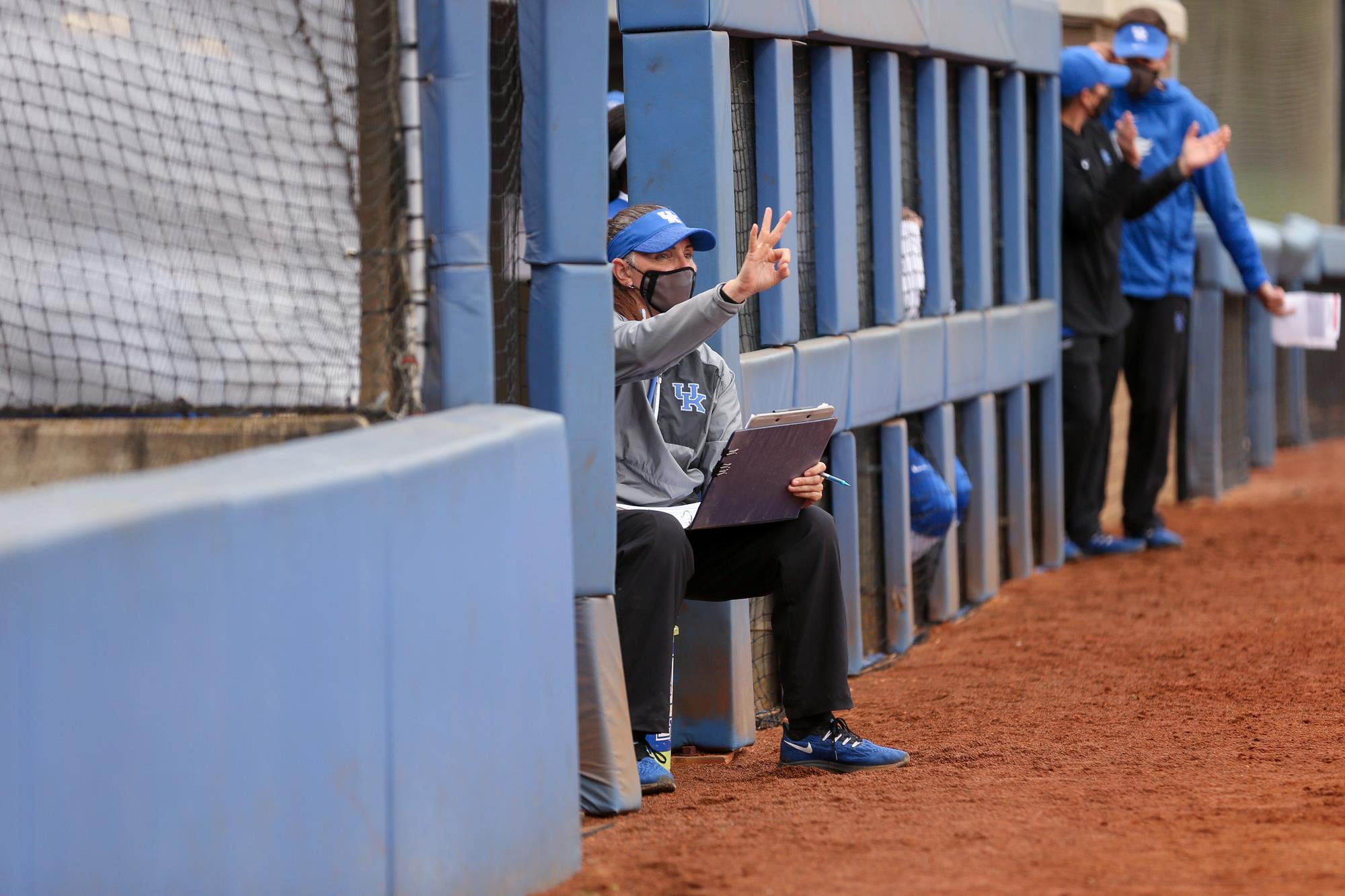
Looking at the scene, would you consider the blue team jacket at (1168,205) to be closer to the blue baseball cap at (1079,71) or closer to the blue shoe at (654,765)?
the blue baseball cap at (1079,71)

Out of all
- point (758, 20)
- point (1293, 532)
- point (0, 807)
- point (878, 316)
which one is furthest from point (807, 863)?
point (1293, 532)

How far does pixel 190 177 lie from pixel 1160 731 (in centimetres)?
302

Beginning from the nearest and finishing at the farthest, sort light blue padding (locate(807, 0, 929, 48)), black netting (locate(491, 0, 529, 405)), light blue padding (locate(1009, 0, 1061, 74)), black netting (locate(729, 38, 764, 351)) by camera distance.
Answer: black netting (locate(491, 0, 529, 405)) → black netting (locate(729, 38, 764, 351)) → light blue padding (locate(807, 0, 929, 48)) → light blue padding (locate(1009, 0, 1061, 74))

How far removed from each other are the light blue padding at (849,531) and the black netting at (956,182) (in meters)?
1.75

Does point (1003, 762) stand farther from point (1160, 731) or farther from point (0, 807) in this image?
point (0, 807)

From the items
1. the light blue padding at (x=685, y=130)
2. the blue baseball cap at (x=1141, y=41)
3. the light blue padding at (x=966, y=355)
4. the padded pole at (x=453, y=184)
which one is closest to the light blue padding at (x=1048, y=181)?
the blue baseball cap at (x=1141, y=41)

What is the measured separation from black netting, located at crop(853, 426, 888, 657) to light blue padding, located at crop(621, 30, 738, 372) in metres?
1.69

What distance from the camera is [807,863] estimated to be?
140 inches

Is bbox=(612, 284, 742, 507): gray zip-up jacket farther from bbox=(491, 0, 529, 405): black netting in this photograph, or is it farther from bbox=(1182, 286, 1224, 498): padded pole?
bbox=(1182, 286, 1224, 498): padded pole

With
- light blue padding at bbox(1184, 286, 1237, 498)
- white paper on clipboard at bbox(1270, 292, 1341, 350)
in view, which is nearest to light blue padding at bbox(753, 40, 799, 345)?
white paper on clipboard at bbox(1270, 292, 1341, 350)

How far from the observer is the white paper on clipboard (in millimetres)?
9500

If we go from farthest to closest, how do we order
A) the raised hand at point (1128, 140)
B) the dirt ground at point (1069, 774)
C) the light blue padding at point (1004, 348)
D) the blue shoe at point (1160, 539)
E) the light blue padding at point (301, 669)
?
the blue shoe at point (1160, 539), the raised hand at point (1128, 140), the light blue padding at point (1004, 348), the dirt ground at point (1069, 774), the light blue padding at point (301, 669)

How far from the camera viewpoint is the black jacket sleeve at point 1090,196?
8.54 m

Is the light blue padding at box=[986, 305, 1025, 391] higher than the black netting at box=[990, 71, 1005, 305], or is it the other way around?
the black netting at box=[990, 71, 1005, 305]
